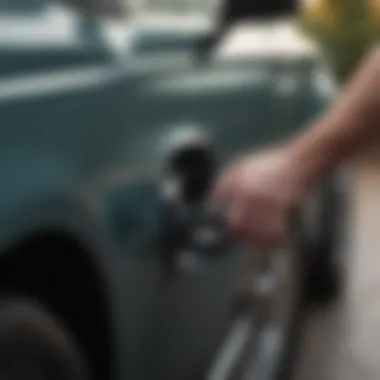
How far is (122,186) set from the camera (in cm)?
333

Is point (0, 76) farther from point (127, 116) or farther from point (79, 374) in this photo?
point (79, 374)

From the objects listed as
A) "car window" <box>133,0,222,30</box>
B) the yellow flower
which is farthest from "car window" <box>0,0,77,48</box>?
the yellow flower

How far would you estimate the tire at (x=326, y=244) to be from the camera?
233 inches

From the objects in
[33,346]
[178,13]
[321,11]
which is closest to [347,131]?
[33,346]

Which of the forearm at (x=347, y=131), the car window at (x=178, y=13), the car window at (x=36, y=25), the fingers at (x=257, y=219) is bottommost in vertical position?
the fingers at (x=257, y=219)

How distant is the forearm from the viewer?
225cm

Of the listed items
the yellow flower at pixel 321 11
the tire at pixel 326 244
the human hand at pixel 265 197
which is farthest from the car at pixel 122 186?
the yellow flower at pixel 321 11

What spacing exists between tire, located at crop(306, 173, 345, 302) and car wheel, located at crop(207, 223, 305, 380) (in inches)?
Result: 19.0

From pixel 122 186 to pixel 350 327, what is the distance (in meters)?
3.21

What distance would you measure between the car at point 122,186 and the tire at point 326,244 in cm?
160

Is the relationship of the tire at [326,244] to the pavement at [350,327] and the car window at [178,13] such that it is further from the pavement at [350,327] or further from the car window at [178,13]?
the car window at [178,13]

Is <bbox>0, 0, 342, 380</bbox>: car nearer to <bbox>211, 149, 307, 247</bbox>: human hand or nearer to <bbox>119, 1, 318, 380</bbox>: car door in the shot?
<bbox>119, 1, 318, 380</bbox>: car door

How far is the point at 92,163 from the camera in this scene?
3.19 metres

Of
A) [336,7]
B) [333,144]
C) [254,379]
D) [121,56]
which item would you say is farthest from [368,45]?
[333,144]
